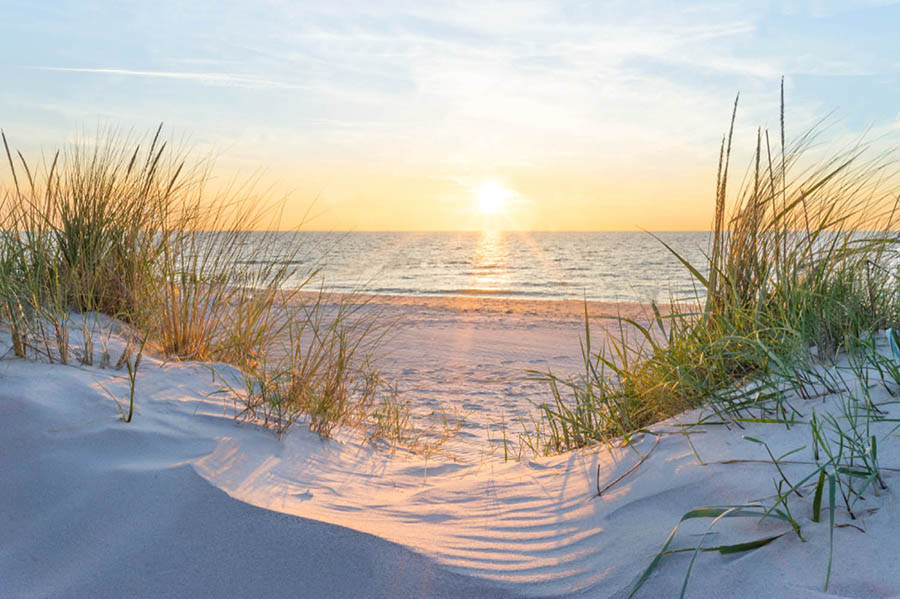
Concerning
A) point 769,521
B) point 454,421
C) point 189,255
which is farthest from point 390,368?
point 769,521

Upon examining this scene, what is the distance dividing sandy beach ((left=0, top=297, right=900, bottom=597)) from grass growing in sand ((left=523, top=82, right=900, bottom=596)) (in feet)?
0.21

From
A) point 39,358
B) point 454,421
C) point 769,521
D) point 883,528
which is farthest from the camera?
point 454,421

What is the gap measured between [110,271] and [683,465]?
3.36 metres

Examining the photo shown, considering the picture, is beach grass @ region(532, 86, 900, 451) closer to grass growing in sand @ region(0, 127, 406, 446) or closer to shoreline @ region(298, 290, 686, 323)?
grass growing in sand @ region(0, 127, 406, 446)

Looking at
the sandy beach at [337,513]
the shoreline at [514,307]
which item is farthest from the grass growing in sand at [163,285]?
the shoreline at [514,307]

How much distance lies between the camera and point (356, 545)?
1.45 meters

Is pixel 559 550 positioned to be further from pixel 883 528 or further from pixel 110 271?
pixel 110 271

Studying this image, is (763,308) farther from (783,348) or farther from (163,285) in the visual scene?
(163,285)

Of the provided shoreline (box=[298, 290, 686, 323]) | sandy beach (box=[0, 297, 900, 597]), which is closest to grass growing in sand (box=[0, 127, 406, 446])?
sandy beach (box=[0, 297, 900, 597])

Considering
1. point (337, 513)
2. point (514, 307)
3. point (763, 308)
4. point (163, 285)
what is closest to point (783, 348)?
point (763, 308)

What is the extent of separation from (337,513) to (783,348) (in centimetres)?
166

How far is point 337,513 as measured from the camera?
172 cm

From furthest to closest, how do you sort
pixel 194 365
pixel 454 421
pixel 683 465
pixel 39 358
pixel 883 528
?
pixel 454 421 < pixel 194 365 < pixel 39 358 < pixel 683 465 < pixel 883 528

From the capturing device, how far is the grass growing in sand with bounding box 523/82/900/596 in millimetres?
1471
